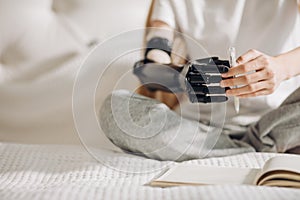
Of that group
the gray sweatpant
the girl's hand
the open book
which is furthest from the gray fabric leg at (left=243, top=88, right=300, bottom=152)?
the open book

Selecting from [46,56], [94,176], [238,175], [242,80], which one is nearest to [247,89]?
[242,80]

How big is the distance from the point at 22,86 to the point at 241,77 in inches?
22.3

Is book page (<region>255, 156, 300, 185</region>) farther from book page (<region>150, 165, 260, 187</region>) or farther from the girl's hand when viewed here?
the girl's hand

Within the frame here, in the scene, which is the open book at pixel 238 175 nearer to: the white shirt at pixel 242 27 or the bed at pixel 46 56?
the white shirt at pixel 242 27

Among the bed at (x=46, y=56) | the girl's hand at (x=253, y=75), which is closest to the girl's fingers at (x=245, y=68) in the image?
the girl's hand at (x=253, y=75)

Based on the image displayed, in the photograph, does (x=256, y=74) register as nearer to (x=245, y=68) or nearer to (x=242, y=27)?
(x=245, y=68)

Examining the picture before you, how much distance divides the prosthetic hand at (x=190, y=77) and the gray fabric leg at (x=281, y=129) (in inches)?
6.0

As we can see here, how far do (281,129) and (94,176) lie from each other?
1.31ft

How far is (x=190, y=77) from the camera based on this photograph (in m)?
1.05

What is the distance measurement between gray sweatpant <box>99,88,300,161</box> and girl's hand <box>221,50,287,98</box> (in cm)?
12

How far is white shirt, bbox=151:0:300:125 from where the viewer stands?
1.26 m

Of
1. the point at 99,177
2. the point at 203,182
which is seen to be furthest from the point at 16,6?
the point at 203,182

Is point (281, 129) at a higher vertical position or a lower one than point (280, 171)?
lower

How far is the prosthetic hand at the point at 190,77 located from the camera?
1015mm
